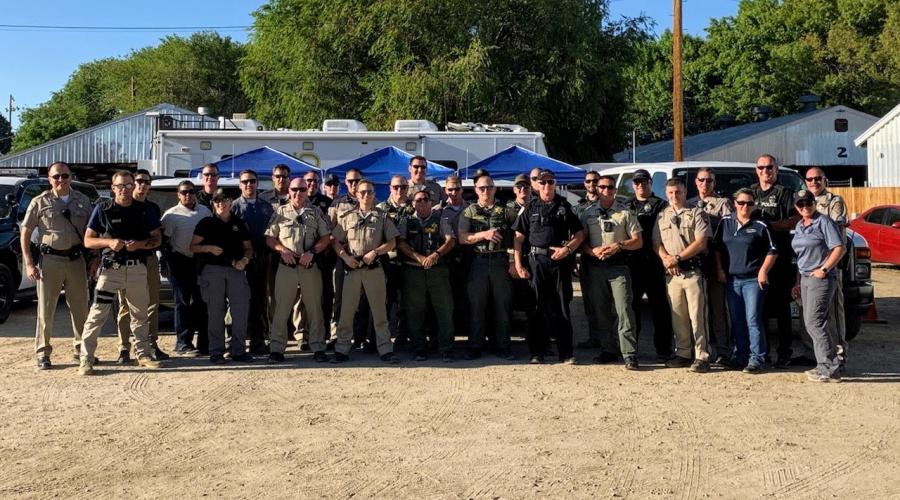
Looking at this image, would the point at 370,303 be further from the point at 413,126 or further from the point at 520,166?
the point at 413,126

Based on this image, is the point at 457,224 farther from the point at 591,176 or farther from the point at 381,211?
the point at 591,176

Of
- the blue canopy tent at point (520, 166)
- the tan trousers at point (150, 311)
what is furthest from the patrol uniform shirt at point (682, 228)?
the tan trousers at point (150, 311)

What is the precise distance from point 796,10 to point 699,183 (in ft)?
157

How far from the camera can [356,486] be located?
4.72 metres

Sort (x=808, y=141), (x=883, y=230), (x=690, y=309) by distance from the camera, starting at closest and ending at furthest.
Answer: (x=690, y=309) < (x=883, y=230) < (x=808, y=141)

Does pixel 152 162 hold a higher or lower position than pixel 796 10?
lower

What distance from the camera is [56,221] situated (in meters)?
7.80

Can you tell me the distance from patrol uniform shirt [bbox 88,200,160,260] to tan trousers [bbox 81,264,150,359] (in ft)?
0.55

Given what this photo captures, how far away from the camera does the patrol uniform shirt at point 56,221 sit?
7.75 metres

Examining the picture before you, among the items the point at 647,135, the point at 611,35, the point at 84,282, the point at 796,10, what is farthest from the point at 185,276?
the point at 796,10

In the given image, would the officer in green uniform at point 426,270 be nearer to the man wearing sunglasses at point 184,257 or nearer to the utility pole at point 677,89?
the man wearing sunglasses at point 184,257

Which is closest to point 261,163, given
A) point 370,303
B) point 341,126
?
point 341,126

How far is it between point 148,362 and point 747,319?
557 cm

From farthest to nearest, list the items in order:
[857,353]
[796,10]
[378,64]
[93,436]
→ [796,10] < [378,64] < [857,353] < [93,436]
